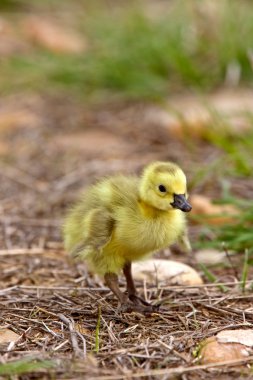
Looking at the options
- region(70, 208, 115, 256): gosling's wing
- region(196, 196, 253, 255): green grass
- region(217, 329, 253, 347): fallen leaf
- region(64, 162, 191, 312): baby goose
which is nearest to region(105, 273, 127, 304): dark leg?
region(64, 162, 191, 312): baby goose

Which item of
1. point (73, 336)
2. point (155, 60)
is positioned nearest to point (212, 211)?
point (73, 336)

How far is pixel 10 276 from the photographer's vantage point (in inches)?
167

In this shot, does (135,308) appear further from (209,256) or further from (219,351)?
(209,256)

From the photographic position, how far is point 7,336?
3209 mm

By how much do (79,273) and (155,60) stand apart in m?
3.72

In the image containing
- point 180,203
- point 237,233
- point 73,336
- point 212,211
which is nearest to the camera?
point 73,336

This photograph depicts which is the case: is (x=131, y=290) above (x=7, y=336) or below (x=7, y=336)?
above

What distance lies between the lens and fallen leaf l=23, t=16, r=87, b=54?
936 cm

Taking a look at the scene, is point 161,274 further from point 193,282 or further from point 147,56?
point 147,56

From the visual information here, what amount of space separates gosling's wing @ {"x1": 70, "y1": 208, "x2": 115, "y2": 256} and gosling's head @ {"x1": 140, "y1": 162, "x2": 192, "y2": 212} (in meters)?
0.19

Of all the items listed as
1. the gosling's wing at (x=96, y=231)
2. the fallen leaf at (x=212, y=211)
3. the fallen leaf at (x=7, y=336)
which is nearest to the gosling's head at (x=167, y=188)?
the gosling's wing at (x=96, y=231)

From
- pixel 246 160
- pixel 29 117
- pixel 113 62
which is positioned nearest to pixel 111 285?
pixel 246 160

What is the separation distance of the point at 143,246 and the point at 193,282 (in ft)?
2.30

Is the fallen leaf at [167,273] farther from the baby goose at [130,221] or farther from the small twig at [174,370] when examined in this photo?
the small twig at [174,370]
